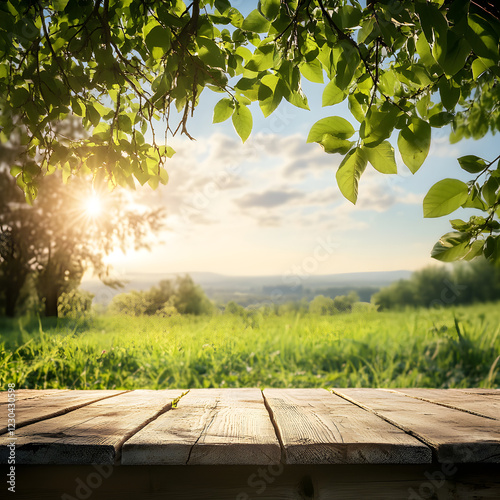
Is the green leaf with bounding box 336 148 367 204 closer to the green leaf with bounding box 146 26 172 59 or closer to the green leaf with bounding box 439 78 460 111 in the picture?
the green leaf with bounding box 439 78 460 111

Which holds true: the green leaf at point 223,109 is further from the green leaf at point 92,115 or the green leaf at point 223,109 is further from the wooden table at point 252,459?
the wooden table at point 252,459

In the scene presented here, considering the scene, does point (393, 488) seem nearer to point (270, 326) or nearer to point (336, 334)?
point (336, 334)

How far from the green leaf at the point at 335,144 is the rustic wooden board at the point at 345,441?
770mm

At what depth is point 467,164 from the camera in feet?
4.63

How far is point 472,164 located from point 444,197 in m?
0.33

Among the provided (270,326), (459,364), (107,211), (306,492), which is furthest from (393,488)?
(107,211)

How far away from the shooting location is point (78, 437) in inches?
42.3

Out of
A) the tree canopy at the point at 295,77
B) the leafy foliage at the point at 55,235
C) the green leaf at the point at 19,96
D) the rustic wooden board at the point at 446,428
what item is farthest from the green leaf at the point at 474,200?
the leafy foliage at the point at 55,235

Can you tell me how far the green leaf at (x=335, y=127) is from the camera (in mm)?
1051

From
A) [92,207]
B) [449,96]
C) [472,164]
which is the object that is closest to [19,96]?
[449,96]

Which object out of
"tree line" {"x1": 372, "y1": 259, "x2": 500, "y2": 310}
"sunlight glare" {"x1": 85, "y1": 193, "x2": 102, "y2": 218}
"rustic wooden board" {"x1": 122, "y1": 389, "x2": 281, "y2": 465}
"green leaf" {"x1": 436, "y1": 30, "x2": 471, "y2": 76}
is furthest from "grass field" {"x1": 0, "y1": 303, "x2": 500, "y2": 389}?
"sunlight glare" {"x1": 85, "y1": 193, "x2": 102, "y2": 218}

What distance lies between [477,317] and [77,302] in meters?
8.81

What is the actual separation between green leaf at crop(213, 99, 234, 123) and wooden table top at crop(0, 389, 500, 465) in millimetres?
1052

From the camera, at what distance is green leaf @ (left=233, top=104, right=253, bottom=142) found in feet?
4.71
